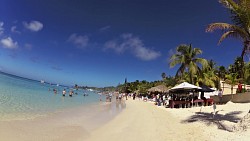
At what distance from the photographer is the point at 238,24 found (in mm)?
9000

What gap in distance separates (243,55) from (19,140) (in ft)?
28.6

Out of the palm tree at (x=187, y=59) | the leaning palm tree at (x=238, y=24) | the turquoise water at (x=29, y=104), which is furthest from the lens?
the palm tree at (x=187, y=59)

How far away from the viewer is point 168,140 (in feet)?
21.4

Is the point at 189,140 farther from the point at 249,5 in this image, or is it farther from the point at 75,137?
the point at 249,5

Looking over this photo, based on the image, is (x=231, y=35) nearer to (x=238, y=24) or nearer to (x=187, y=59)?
(x=238, y=24)

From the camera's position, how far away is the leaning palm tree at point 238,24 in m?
8.48

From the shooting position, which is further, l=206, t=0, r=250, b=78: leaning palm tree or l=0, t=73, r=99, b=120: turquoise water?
l=0, t=73, r=99, b=120: turquoise water

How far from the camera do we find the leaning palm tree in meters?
8.48

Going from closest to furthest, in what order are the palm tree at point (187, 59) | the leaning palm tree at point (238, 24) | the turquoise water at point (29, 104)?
the leaning palm tree at point (238, 24), the turquoise water at point (29, 104), the palm tree at point (187, 59)

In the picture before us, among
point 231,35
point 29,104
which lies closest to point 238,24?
point 231,35

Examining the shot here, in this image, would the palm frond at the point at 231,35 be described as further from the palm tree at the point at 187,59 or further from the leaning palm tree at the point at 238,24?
the palm tree at the point at 187,59

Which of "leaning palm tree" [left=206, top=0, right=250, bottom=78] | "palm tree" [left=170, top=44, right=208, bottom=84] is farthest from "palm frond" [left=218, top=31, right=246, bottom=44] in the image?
"palm tree" [left=170, top=44, right=208, bottom=84]

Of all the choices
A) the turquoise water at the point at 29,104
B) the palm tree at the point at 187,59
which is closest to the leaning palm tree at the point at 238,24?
the turquoise water at the point at 29,104

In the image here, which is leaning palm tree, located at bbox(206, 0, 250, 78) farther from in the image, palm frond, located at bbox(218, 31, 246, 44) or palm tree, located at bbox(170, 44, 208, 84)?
palm tree, located at bbox(170, 44, 208, 84)
